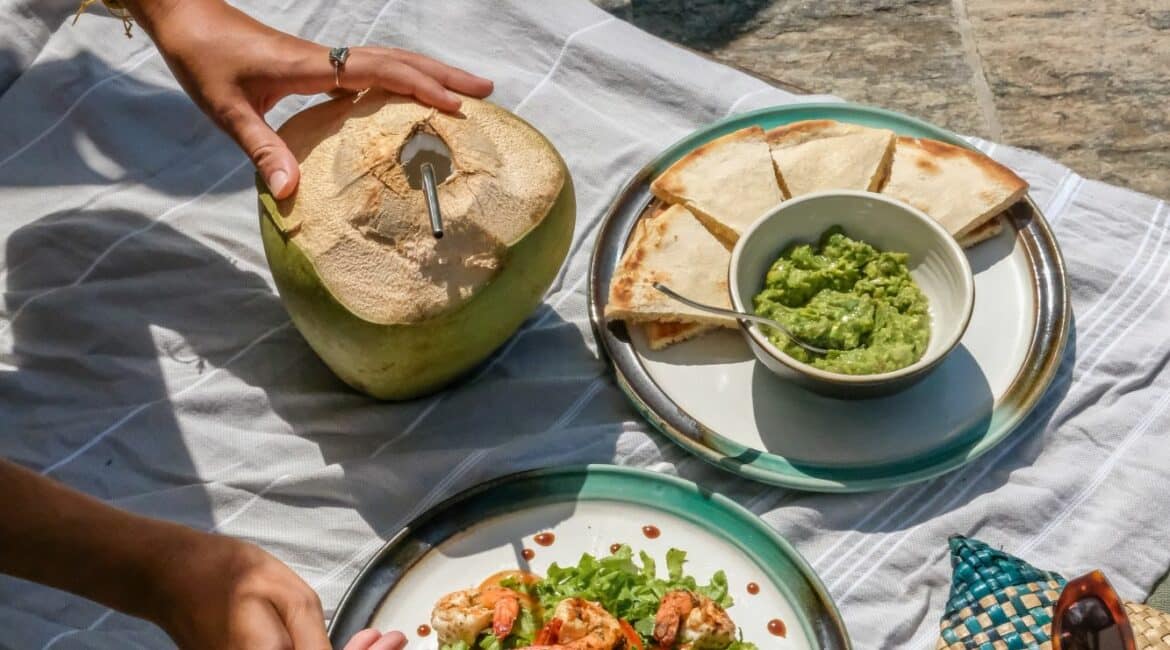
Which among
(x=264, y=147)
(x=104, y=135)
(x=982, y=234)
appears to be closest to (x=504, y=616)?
(x=264, y=147)

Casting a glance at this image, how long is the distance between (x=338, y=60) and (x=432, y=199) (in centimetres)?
36

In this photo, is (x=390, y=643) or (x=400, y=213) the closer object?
(x=390, y=643)

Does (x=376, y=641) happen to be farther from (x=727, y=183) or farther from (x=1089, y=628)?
(x=727, y=183)

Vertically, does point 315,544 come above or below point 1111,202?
below

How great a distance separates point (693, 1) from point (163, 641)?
2.12 metres

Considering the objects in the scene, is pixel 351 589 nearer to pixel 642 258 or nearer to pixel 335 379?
pixel 335 379

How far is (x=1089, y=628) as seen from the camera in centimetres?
134

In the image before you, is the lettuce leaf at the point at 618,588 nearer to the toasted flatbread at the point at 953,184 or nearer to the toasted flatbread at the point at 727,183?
the toasted flatbread at the point at 727,183

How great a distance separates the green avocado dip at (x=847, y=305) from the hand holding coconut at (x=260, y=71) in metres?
0.60

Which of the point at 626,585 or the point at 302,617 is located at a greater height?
the point at 302,617

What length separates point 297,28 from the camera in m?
2.55

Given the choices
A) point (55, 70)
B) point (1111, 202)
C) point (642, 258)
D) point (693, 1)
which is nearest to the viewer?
point (642, 258)

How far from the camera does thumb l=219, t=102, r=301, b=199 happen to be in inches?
68.2

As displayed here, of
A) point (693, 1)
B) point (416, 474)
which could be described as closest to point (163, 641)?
point (416, 474)
